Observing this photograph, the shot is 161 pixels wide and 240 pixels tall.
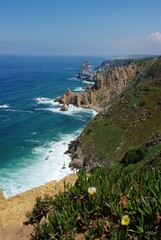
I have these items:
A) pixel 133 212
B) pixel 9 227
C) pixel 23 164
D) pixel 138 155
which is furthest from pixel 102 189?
pixel 23 164

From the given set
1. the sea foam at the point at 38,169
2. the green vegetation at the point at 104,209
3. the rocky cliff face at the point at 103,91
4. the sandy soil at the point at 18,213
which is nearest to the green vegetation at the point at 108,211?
the green vegetation at the point at 104,209

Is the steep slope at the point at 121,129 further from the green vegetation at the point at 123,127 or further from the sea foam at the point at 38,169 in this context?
the sea foam at the point at 38,169

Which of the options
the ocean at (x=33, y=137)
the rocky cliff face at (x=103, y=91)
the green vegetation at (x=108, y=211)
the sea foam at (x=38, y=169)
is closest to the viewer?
the green vegetation at (x=108, y=211)

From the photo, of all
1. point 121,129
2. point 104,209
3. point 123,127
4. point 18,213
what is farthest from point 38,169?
point 104,209

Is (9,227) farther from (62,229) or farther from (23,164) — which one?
(23,164)

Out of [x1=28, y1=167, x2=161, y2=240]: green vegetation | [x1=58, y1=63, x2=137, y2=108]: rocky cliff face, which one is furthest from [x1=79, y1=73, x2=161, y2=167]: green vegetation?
[x1=28, y1=167, x2=161, y2=240]: green vegetation

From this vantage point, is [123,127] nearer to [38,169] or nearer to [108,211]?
[38,169]

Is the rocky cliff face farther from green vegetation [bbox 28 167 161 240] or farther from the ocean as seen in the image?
green vegetation [bbox 28 167 161 240]
